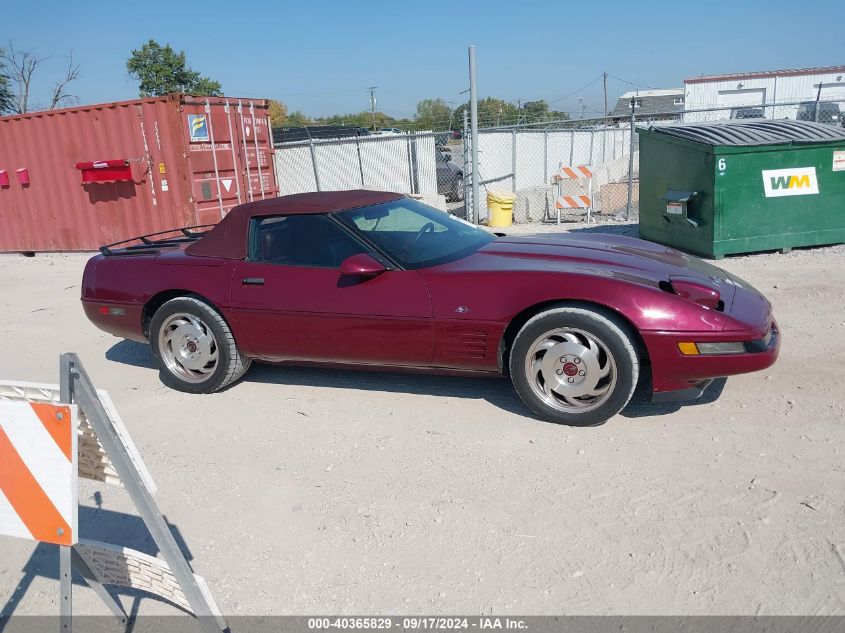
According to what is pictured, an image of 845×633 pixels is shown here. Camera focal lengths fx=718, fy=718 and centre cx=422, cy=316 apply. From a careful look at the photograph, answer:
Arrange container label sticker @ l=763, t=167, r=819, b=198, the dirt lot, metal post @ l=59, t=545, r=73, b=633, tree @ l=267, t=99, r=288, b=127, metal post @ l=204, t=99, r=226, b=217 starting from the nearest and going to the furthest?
metal post @ l=59, t=545, r=73, b=633 → the dirt lot → container label sticker @ l=763, t=167, r=819, b=198 → metal post @ l=204, t=99, r=226, b=217 → tree @ l=267, t=99, r=288, b=127

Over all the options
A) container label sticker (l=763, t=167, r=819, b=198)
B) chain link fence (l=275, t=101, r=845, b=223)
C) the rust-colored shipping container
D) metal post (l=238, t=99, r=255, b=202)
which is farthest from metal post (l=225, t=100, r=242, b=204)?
container label sticker (l=763, t=167, r=819, b=198)

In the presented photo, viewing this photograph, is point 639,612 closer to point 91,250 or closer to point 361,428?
point 361,428

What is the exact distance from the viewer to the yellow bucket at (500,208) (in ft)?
41.9

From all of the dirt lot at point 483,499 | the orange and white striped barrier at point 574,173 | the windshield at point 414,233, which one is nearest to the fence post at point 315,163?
the orange and white striped barrier at point 574,173

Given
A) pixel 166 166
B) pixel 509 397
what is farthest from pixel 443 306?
pixel 166 166

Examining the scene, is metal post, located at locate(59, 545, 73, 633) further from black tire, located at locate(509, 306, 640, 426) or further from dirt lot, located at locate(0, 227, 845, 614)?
black tire, located at locate(509, 306, 640, 426)

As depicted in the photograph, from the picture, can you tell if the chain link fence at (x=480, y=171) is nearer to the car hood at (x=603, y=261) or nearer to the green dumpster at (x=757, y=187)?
the green dumpster at (x=757, y=187)

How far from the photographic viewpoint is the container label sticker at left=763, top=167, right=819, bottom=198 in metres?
8.59

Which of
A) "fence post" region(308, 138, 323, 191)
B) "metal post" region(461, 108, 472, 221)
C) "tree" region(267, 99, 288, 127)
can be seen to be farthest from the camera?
"tree" region(267, 99, 288, 127)

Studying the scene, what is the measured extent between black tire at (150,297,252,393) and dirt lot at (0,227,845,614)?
116 millimetres

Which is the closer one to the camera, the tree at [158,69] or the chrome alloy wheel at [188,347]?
the chrome alloy wheel at [188,347]

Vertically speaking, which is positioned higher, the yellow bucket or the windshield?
the windshield

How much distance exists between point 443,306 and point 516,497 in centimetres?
127

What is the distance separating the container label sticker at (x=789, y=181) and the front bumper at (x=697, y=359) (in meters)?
5.51
